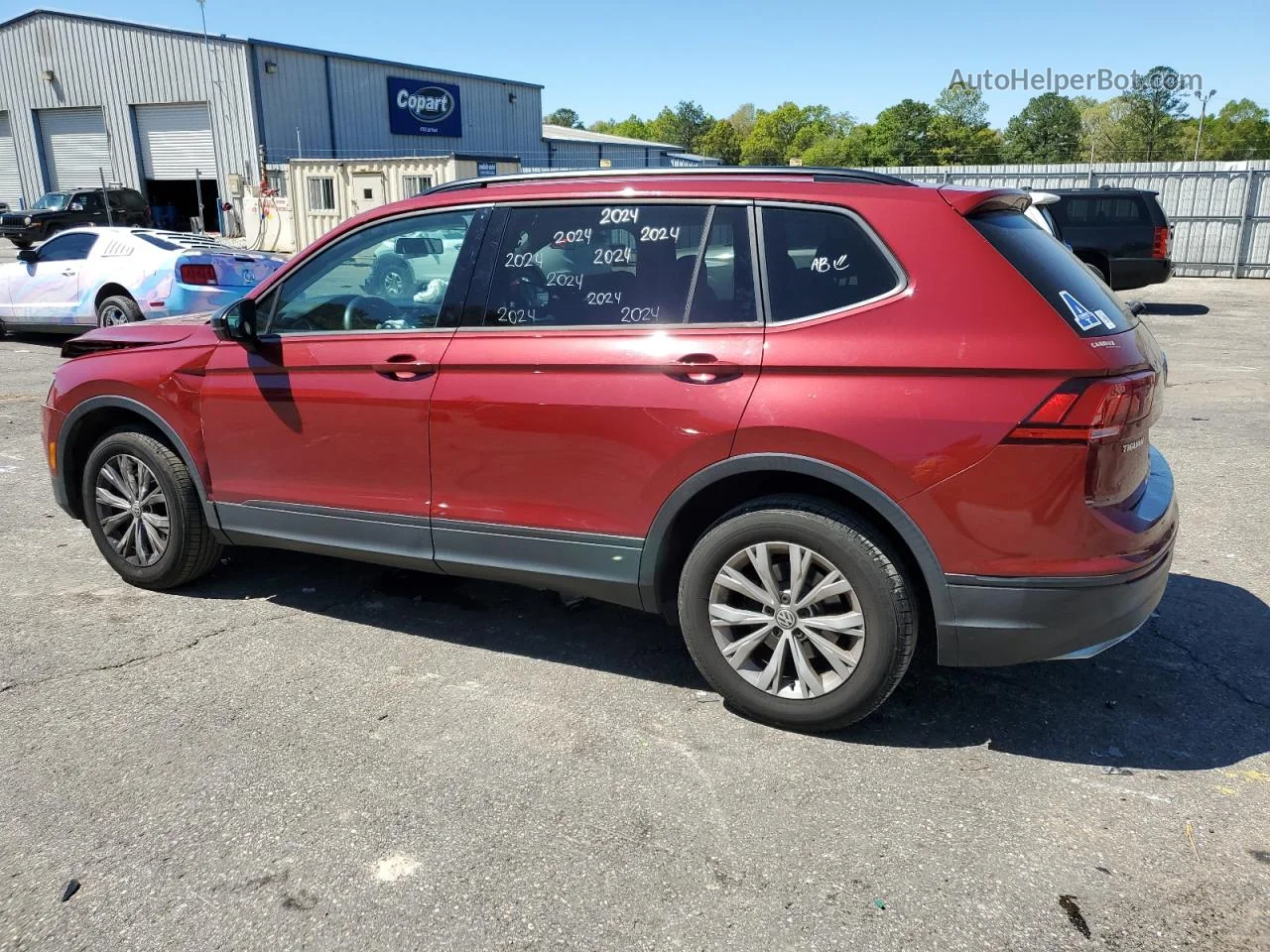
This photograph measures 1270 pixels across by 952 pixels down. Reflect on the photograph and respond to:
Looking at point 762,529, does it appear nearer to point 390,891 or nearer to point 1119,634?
point 1119,634

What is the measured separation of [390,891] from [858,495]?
1.82m

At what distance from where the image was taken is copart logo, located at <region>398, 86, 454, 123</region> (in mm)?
39456

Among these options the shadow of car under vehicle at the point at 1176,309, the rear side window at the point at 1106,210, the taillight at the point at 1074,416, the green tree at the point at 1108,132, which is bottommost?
the shadow of car under vehicle at the point at 1176,309

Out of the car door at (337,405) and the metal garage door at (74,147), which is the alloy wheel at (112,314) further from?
the metal garage door at (74,147)

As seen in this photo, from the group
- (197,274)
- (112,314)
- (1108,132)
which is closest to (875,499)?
(197,274)

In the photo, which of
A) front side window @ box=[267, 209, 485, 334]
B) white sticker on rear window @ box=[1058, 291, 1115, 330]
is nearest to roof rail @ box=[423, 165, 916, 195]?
front side window @ box=[267, 209, 485, 334]

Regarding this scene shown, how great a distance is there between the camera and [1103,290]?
3.44 metres

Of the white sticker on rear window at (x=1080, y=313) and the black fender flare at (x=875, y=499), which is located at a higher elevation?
the white sticker on rear window at (x=1080, y=313)

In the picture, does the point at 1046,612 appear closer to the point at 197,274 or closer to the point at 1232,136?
the point at 197,274

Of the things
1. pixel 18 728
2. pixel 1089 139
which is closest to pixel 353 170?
pixel 18 728

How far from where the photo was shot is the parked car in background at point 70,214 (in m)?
30.0

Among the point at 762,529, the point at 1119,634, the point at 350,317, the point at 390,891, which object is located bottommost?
the point at 390,891

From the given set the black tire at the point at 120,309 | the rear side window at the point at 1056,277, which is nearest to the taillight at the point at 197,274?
the black tire at the point at 120,309

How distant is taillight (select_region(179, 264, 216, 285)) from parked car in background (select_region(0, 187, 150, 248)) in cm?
2216
